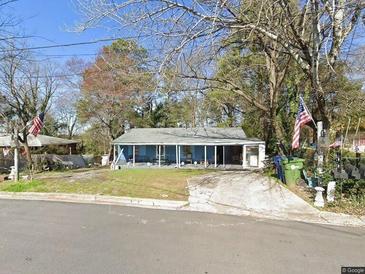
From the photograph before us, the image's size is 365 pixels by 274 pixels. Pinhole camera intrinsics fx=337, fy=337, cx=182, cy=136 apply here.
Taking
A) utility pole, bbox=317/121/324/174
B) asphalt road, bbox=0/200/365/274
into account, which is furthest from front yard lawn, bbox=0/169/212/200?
utility pole, bbox=317/121/324/174

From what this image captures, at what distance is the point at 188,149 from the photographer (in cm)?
2847

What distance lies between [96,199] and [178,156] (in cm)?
1565

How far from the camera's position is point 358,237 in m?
6.88

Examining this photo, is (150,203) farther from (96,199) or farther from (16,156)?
(16,156)

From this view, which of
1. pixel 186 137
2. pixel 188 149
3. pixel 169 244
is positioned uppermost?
pixel 186 137

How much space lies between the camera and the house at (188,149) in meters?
26.2

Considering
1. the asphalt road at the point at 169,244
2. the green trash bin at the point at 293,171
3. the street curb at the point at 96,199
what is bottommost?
the street curb at the point at 96,199

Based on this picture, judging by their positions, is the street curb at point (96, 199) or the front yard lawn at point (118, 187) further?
the front yard lawn at point (118, 187)

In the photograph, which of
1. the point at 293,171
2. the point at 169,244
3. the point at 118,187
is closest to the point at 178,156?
the point at 118,187

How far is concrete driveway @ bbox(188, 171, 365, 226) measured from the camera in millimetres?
9047

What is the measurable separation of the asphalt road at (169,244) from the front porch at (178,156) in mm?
18578

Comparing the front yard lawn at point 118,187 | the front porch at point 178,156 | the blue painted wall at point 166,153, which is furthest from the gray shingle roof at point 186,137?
the front yard lawn at point 118,187

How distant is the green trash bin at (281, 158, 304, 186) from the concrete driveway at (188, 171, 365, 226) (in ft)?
1.64

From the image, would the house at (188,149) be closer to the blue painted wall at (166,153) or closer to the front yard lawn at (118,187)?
the blue painted wall at (166,153)
